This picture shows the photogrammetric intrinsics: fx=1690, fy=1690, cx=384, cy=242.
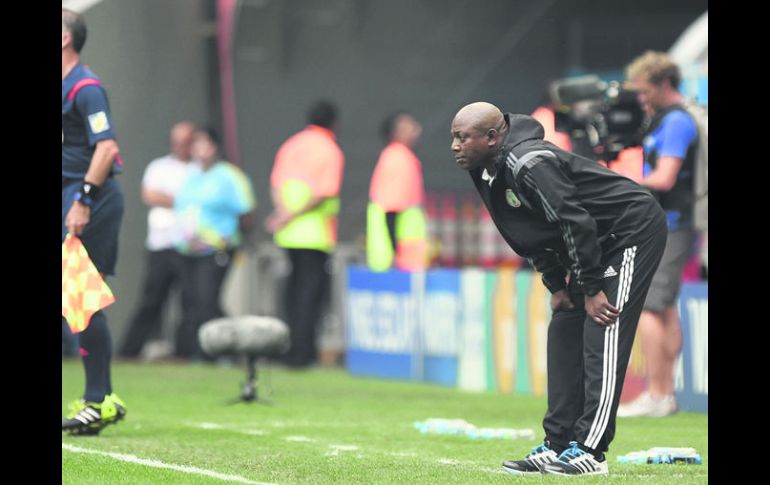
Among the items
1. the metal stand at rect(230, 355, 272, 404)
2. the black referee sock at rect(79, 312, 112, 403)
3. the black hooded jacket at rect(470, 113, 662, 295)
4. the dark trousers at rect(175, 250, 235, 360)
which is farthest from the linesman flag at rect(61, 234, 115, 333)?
the dark trousers at rect(175, 250, 235, 360)

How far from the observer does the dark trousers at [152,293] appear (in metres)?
15.7

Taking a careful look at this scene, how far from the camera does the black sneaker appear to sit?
343 inches

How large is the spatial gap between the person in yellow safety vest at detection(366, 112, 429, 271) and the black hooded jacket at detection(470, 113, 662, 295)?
7.37 meters

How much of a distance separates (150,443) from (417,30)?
11.3 m

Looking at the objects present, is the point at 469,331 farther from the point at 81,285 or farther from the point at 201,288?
the point at 81,285

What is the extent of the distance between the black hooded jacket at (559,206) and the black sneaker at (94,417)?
2.63 meters

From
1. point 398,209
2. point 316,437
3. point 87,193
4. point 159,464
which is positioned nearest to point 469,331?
point 398,209

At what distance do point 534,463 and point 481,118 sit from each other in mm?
1488

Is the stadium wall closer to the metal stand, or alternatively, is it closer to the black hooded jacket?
the metal stand

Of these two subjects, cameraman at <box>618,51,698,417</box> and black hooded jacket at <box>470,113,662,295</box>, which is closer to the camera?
black hooded jacket at <box>470,113,662,295</box>

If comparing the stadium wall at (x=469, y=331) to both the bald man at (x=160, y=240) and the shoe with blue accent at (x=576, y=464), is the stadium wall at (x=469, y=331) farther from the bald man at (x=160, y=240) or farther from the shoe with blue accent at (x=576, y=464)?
the shoe with blue accent at (x=576, y=464)

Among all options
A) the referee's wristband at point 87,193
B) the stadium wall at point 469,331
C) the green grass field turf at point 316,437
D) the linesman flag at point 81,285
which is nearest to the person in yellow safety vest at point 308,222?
the stadium wall at point 469,331

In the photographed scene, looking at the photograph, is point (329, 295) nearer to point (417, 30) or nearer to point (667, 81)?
point (417, 30)

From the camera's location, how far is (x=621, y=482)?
6801mm
